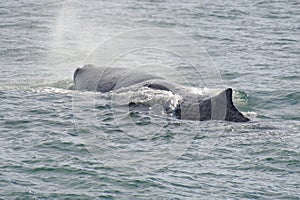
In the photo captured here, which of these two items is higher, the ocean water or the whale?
the whale

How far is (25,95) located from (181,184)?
7.80 meters

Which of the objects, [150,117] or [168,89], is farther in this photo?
[168,89]

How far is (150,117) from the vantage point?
53.6ft

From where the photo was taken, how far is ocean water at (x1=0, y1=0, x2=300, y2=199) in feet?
40.8

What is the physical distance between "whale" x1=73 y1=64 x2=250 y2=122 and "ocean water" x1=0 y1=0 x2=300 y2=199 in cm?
30

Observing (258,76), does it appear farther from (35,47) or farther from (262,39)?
(35,47)

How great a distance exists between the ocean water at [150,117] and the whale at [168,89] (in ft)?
1.00

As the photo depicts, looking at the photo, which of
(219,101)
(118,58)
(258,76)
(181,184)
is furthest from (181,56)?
(181,184)

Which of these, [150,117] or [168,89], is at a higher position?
[168,89]

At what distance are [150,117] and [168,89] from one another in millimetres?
1388

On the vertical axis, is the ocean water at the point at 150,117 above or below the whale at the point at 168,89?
below

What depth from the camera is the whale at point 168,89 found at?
15.5m

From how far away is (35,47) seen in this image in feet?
90.8

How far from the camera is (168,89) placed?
1750cm
